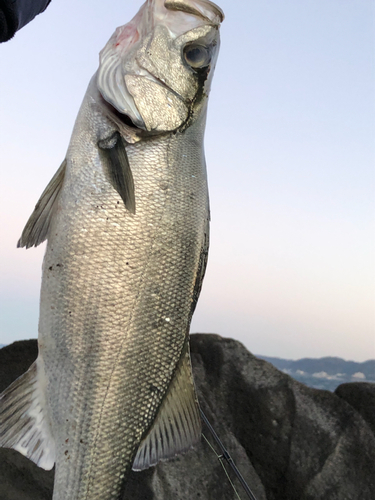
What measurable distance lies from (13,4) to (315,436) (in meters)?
4.42

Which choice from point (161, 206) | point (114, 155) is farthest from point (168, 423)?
point (114, 155)

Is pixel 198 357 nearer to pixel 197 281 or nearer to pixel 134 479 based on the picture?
pixel 134 479

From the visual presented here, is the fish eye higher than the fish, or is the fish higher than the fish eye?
the fish eye

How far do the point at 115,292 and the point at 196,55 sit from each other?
4.42 ft

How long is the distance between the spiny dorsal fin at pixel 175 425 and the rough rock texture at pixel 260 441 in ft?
7.12

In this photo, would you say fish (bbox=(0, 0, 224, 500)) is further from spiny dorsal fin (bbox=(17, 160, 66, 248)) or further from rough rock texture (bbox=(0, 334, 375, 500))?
rough rock texture (bbox=(0, 334, 375, 500))

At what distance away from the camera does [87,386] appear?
1.89 metres

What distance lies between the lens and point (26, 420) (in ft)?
6.43

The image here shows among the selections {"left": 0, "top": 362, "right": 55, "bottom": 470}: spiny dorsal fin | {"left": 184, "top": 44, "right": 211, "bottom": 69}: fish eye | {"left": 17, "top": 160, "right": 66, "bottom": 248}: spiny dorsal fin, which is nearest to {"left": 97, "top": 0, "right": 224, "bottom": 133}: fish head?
{"left": 184, "top": 44, "right": 211, "bottom": 69}: fish eye

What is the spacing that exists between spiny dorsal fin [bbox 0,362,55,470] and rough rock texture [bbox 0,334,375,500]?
212 cm

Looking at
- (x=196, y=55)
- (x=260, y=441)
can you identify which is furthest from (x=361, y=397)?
(x=196, y=55)

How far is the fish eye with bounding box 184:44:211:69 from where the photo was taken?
235 centimetres

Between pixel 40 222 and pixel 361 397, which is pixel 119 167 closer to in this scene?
pixel 40 222

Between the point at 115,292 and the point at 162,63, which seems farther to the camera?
the point at 162,63
